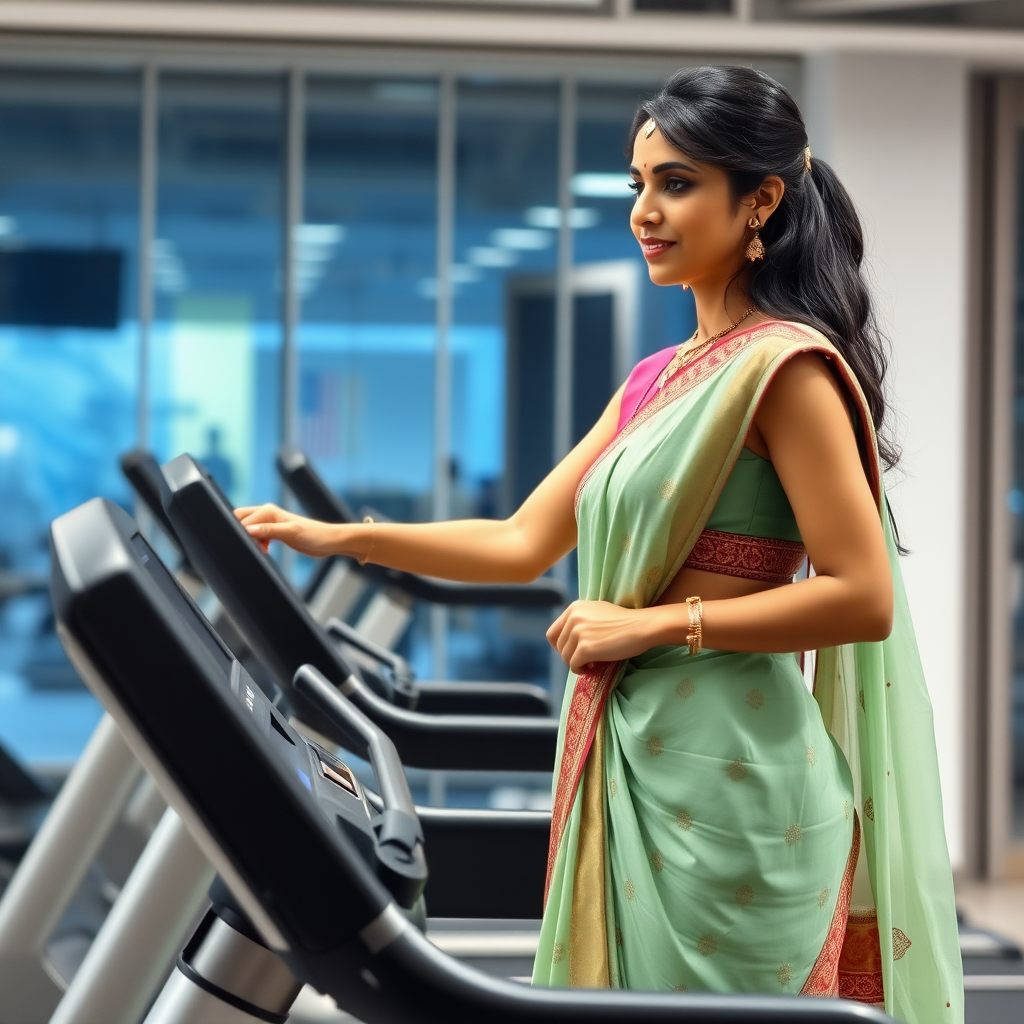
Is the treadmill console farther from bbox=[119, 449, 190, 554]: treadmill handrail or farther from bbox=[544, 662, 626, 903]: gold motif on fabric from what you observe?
bbox=[119, 449, 190, 554]: treadmill handrail

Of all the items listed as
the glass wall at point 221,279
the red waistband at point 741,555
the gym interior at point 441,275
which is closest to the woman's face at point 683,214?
the red waistband at point 741,555

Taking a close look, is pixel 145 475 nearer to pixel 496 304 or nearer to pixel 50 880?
pixel 50 880

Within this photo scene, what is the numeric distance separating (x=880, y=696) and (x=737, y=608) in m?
0.24

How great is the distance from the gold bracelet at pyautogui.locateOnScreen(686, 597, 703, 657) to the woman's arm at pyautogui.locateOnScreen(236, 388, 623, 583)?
13.7 inches

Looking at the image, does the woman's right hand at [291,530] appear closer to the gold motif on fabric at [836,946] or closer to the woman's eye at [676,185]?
the woman's eye at [676,185]

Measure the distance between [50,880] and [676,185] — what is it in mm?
A: 1827

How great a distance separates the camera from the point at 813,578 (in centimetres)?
112

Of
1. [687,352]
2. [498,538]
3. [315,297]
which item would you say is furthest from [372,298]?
[687,352]

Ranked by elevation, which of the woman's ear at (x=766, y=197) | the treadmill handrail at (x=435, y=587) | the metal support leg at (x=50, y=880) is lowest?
the metal support leg at (x=50, y=880)

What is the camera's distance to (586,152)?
14.8ft

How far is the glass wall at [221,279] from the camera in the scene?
14.4 feet

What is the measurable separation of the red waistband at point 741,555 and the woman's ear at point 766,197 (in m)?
0.32

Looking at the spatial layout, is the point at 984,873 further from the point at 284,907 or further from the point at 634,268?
the point at 284,907

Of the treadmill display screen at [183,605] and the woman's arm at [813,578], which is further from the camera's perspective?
the woman's arm at [813,578]
